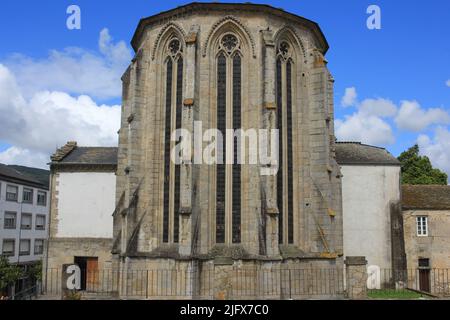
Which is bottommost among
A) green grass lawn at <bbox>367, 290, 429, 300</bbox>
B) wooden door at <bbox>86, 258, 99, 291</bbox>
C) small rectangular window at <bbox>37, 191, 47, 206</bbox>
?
green grass lawn at <bbox>367, 290, 429, 300</bbox>

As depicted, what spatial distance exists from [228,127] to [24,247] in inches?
1159

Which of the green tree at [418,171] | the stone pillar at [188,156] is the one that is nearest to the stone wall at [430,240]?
the green tree at [418,171]

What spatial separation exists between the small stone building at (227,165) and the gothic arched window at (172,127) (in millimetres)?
51

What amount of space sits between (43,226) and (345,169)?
105ft

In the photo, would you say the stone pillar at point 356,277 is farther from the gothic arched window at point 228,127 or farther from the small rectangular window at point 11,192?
the small rectangular window at point 11,192

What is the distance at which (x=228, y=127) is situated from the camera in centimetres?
2053

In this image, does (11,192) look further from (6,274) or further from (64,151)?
(64,151)

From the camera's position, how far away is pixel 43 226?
45656 mm

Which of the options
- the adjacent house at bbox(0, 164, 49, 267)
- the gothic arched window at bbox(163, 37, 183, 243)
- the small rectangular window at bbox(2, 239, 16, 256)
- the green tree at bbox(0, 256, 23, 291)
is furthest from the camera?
the adjacent house at bbox(0, 164, 49, 267)

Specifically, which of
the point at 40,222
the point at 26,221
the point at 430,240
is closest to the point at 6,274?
the point at 26,221

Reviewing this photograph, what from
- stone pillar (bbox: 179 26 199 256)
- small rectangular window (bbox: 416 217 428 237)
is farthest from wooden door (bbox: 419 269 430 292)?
stone pillar (bbox: 179 26 199 256)

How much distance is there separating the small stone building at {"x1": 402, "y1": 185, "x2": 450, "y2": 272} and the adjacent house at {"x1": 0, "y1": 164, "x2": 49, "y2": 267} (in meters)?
29.9

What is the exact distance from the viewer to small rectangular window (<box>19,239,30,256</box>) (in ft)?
134

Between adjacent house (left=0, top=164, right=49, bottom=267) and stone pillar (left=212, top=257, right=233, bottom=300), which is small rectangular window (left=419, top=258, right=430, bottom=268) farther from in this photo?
adjacent house (left=0, top=164, right=49, bottom=267)
